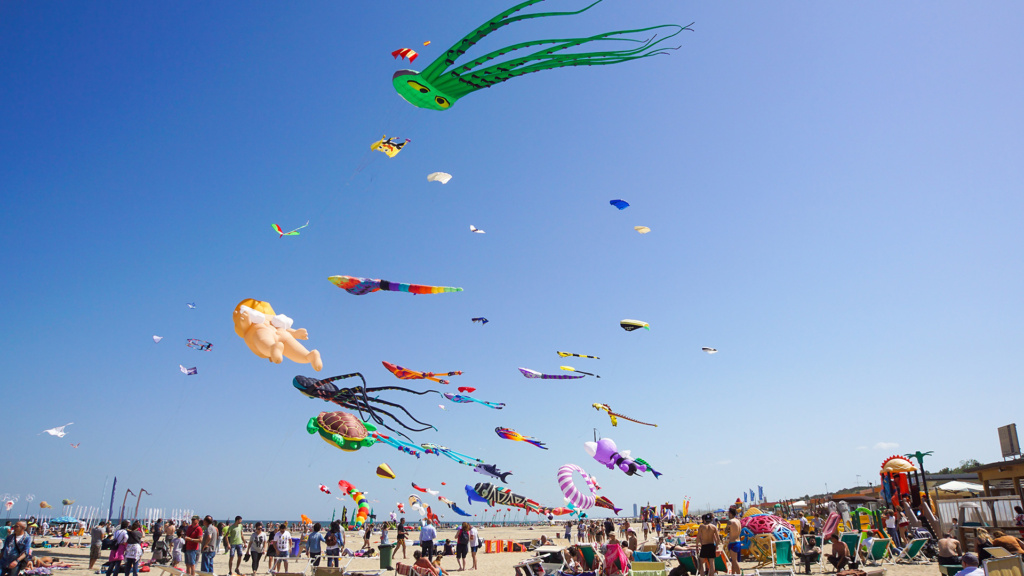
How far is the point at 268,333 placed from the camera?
945 cm

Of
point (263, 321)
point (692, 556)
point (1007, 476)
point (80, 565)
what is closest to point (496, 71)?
point (263, 321)

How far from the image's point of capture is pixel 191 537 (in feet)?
32.9

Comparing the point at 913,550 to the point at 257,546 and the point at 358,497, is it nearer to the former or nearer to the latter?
the point at 257,546

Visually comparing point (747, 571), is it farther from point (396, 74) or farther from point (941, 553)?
point (396, 74)

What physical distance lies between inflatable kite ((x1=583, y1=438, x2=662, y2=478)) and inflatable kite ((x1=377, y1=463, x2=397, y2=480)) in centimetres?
629

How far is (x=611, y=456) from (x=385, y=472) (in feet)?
23.8

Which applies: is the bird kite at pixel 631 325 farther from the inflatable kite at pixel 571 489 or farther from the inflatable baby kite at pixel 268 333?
the inflatable baby kite at pixel 268 333

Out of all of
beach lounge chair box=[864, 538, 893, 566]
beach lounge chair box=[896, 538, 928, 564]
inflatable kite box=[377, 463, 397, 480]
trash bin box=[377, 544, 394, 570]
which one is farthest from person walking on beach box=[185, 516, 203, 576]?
beach lounge chair box=[896, 538, 928, 564]

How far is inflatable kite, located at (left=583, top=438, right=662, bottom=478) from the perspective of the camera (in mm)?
17141

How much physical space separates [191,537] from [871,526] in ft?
59.6

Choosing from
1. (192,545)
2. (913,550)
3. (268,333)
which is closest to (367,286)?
(268,333)

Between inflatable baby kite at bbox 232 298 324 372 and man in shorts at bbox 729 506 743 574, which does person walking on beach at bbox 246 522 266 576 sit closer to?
inflatable baby kite at bbox 232 298 324 372

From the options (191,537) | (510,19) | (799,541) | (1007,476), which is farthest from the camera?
(1007,476)

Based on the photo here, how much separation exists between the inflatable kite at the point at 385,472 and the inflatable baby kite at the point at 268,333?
9281 millimetres
